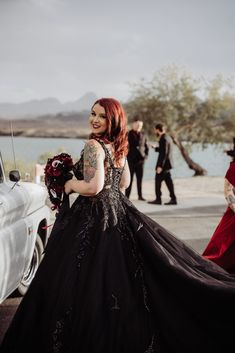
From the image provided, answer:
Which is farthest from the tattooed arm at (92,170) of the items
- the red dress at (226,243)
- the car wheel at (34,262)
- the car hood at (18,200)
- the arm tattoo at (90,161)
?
the red dress at (226,243)

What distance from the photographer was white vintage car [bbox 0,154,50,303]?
394cm

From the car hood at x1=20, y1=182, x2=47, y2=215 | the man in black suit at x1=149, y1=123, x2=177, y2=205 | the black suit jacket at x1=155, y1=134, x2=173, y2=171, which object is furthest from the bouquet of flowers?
the black suit jacket at x1=155, y1=134, x2=173, y2=171

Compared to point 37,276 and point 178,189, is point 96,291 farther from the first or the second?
point 178,189

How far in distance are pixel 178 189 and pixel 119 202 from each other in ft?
46.7

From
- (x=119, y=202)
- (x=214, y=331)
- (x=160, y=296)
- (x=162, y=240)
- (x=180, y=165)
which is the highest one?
(x=119, y=202)

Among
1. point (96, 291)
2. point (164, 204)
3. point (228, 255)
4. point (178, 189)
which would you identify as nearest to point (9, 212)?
point (96, 291)

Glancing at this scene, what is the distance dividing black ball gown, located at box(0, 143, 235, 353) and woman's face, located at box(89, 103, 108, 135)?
17 centimetres

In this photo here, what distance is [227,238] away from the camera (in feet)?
21.0

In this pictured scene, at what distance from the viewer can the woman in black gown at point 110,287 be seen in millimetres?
3426

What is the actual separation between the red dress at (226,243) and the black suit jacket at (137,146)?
6.73 meters

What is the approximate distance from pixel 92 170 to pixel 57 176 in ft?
1.13

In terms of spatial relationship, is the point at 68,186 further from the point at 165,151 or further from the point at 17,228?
the point at 165,151

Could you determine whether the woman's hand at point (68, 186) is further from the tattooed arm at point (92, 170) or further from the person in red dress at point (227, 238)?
the person in red dress at point (227, 238)

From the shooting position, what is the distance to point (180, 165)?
2814 centimetres
